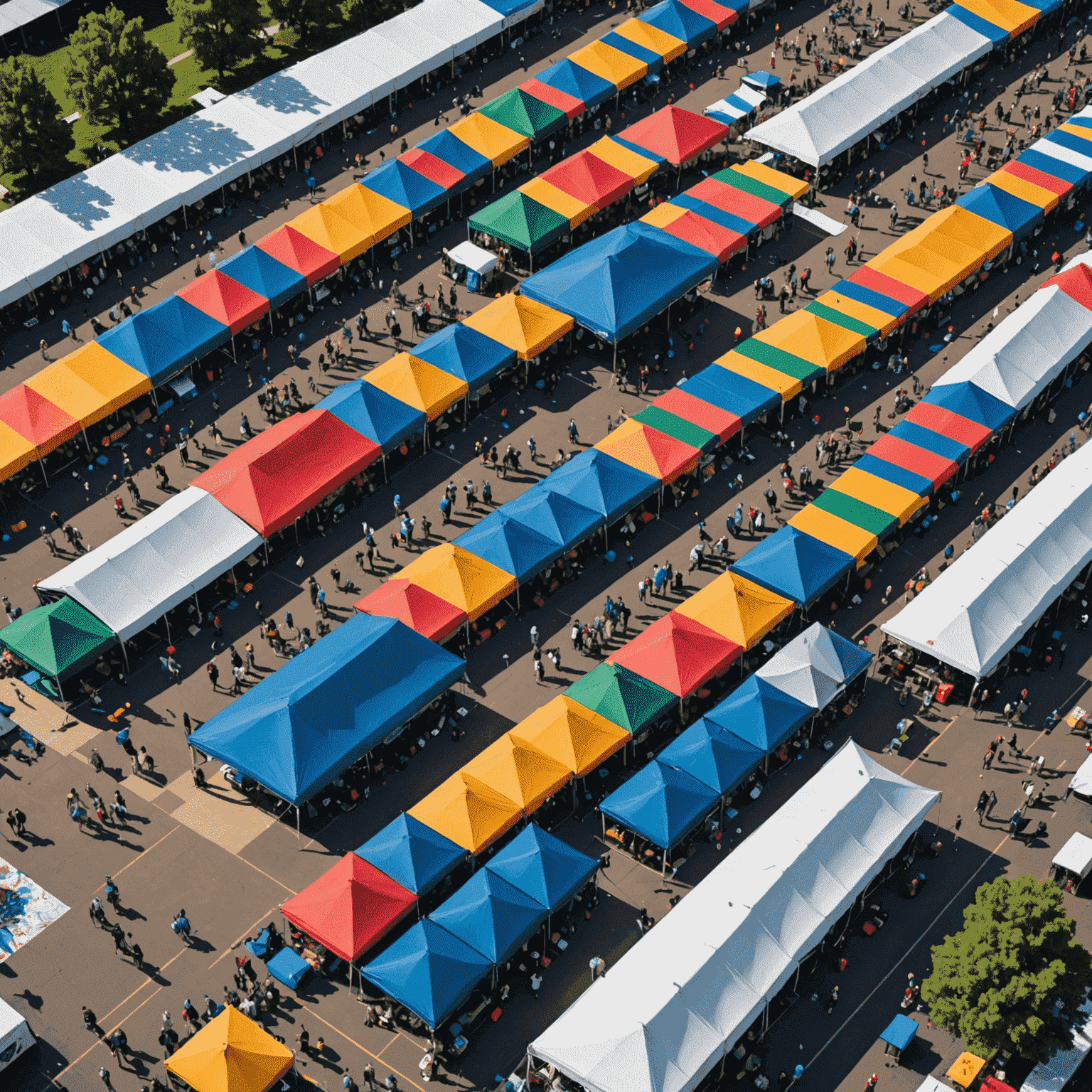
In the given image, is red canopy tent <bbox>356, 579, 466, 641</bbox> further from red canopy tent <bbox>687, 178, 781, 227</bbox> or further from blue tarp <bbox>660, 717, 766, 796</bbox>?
red canopy tent <bbox>687, 178, 781, 227</bbox>

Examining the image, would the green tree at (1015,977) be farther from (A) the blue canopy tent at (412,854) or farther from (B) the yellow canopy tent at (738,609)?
(A) the blue canopy tent at (412,854)

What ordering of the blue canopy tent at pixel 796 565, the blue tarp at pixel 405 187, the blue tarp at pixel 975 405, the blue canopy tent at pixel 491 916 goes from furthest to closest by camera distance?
the blue tarp at pixel 405 187, the blue tarp at pixel 975 405, the blue canopy tent at pixel 796 565, the blue canopy tent at pixel 491 916

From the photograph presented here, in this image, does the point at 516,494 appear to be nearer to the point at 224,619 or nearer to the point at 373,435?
the point at 373,435

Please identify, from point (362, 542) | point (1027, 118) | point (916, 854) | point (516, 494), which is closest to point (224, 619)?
point (362, 542)

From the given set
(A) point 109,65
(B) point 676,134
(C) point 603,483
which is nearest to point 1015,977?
(C) point 603,483

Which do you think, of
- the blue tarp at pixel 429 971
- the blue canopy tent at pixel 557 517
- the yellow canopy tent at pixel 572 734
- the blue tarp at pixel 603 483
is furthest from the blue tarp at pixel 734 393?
the blue tarp at pixel 429 971
